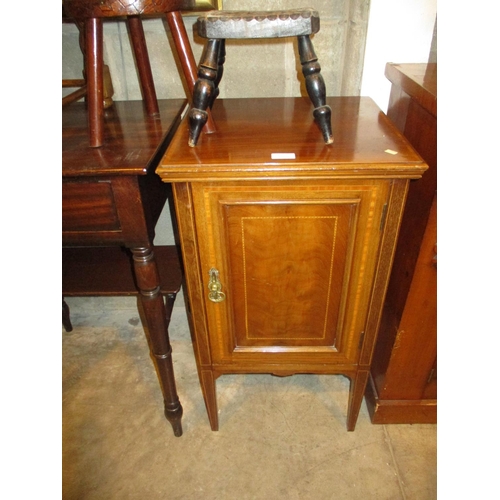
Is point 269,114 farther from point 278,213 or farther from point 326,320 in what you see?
point 326,320

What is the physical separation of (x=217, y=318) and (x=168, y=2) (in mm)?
743

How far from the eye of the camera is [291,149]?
2.69ft

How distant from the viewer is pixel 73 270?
1.33 metres

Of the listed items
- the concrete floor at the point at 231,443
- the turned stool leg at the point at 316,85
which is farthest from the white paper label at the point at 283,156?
the concrete floor at the point at 231,443

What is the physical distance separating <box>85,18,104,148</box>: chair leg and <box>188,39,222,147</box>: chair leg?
22 cm

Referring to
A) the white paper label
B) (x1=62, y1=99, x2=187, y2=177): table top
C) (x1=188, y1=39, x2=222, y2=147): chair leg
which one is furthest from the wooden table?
the white paper label

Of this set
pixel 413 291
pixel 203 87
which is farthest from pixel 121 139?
pixel 413 291

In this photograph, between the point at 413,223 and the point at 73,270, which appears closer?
the point at 413,223

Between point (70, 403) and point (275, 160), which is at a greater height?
point (275, 160)

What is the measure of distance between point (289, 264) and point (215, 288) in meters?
0.19

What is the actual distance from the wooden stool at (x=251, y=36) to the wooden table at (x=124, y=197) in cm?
15

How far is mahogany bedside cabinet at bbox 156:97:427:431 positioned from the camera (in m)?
0.78

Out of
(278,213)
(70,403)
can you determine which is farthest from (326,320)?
(70,403)

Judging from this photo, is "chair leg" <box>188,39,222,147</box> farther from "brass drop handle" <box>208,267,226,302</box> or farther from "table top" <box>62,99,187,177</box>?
"brass drop handle" <box>208,267,226,302</box>
